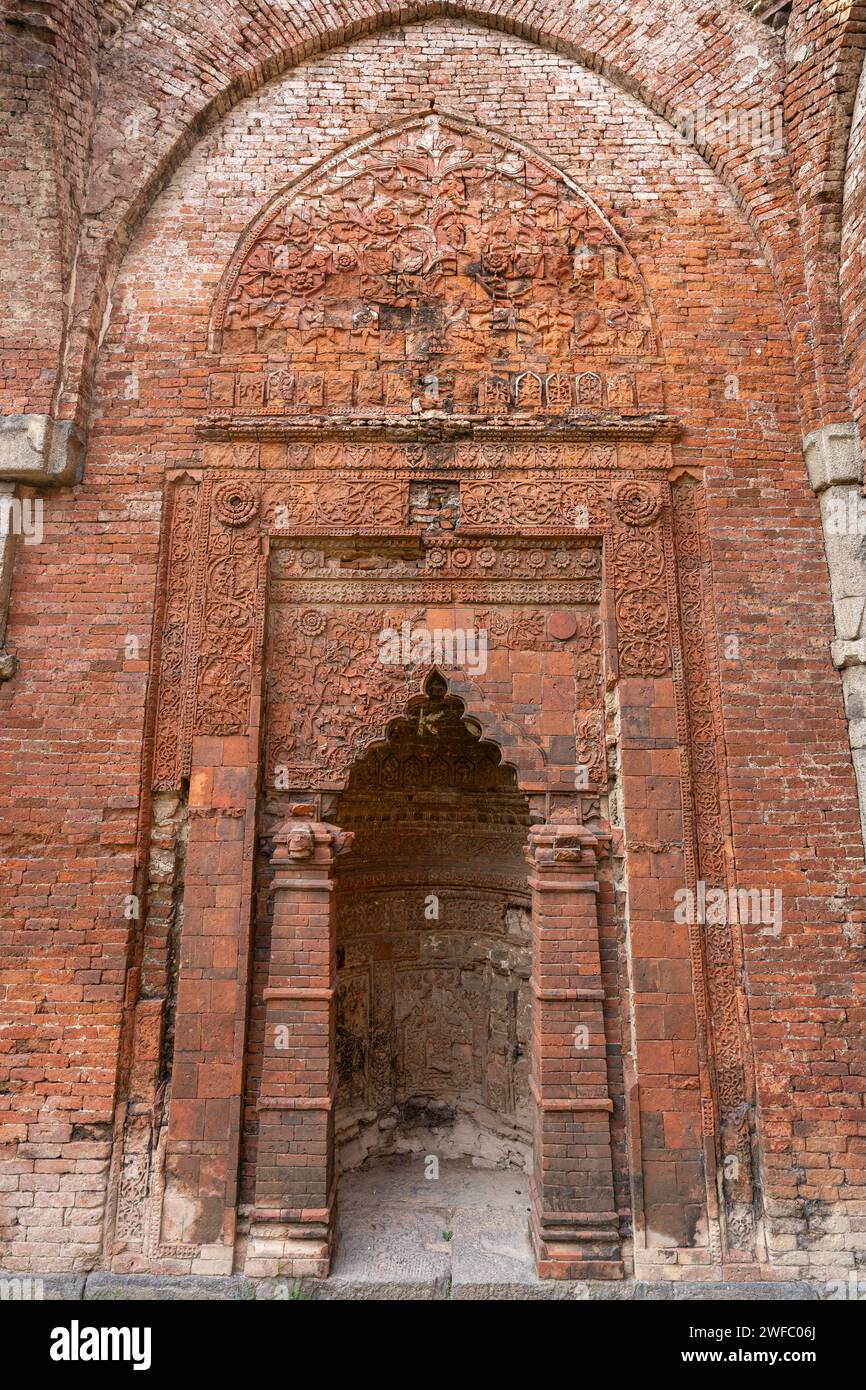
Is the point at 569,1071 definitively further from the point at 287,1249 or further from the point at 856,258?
the point at 856,258

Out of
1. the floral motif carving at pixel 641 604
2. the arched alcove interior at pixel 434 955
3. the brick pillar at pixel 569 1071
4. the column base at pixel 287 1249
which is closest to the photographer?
the column base at pixel 287 1249

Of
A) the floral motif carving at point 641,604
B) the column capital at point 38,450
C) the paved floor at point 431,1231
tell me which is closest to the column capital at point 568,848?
the floral motif carving at point 641,604

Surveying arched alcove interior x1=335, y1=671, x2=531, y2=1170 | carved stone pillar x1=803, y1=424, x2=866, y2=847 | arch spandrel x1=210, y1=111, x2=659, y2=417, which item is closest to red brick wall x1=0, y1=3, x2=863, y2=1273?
carved stone pillar x1=803, y1=424, x2=866, y2=847

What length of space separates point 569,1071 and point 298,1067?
1646 millimetres

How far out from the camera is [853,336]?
5203mm

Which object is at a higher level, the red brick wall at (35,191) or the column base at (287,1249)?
the red brick wall at (35,191)

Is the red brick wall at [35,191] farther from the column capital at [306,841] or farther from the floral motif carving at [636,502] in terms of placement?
the floral motif carving at [636,502]

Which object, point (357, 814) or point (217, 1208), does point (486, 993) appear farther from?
point (217, 1208)

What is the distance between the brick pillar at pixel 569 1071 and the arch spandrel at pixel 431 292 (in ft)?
10.4

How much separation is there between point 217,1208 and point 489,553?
4401 mm

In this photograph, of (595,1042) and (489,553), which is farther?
(489,553)

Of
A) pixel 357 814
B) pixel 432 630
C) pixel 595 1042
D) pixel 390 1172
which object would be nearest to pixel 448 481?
pixel 432 630

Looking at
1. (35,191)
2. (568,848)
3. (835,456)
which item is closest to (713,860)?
(568,848)

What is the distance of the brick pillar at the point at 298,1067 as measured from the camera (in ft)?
14.3
